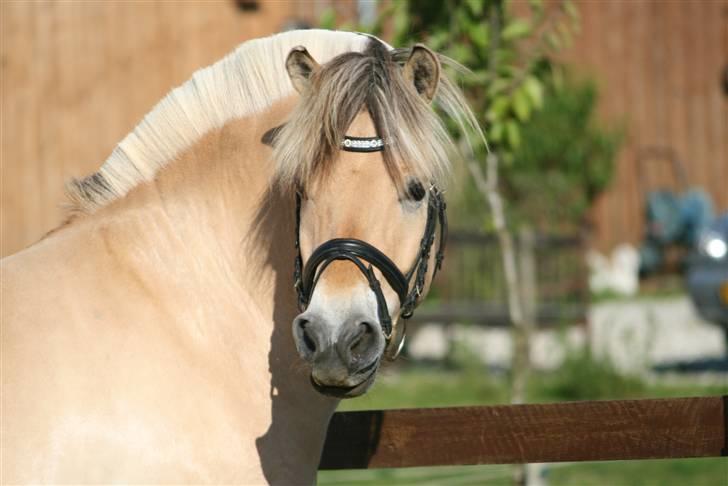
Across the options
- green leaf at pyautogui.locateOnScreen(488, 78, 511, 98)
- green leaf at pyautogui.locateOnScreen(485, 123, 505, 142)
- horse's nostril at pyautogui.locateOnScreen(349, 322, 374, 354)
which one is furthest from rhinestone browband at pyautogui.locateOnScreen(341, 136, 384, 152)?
green leaf at pyautogui.locateOnScreen(488, 78, 511, 98)

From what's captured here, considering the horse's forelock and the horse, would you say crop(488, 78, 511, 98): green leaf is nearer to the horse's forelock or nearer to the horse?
the horse

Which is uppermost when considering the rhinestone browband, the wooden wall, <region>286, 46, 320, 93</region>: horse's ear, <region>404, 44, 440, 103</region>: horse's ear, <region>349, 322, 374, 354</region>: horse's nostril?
<region>286, 46, 320, 93</region>: horse's ear

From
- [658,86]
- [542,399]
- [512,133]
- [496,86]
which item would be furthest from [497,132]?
[658,86]

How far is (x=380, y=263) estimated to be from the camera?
8.00 feet

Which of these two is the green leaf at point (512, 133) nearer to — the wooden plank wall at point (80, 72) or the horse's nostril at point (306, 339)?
the horse's nostril at point (306, 339)

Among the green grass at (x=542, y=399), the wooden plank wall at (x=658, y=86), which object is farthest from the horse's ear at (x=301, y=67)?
the wooden plank wall at (x=658, y=86)

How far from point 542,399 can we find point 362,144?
6176 millimetres

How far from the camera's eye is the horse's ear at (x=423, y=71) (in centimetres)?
263

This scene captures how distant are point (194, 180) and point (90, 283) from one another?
41cm

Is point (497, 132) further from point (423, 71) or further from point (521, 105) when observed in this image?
point (423, 71)

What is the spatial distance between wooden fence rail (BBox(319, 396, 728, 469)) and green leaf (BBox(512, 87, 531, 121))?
1877mm

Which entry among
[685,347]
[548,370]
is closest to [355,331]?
[548,370]

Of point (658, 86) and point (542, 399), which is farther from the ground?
point (542, 399)

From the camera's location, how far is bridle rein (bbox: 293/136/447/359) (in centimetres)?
241
